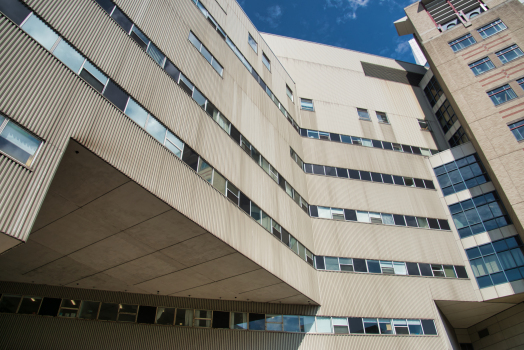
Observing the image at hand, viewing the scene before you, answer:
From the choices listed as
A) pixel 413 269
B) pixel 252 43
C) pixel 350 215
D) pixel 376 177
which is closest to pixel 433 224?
pixel 413 269

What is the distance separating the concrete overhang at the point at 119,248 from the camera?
494 inches

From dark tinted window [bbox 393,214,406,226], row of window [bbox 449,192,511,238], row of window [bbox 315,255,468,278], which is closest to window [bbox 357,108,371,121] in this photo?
dark tinted window [bbox 393,214,406,226]

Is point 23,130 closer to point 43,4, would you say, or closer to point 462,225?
point 43,4

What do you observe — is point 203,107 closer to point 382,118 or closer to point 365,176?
point 365,176

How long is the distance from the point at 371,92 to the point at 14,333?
40518 mm

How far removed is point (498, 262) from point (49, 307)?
111 feet

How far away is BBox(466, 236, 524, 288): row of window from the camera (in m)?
27.1

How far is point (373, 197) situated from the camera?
3216cm

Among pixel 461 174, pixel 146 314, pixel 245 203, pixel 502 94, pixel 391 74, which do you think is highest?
pixel 391 74

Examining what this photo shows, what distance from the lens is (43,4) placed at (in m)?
12.2

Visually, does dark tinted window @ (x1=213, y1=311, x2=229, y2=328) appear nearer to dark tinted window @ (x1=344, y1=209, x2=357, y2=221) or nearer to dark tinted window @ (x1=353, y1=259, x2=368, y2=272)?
dark tinted window @ (x1=353, y1=259, x2=368, y2=272)

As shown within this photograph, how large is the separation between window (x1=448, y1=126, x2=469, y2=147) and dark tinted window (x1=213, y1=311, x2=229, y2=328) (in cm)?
3112

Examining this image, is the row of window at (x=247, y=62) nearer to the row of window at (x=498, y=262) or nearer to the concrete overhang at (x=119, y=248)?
the concrete overhang at (x=119, y=248)

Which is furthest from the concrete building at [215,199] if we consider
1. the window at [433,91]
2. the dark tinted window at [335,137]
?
the window at [433,91]
